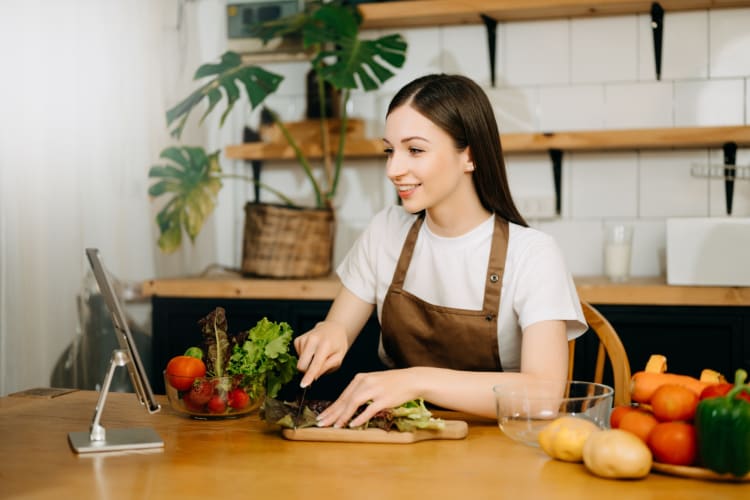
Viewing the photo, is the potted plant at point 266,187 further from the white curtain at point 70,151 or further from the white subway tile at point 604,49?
the white subway tile at point 604,49

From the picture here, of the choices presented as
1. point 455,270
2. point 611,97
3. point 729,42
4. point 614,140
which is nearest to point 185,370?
point 455,270

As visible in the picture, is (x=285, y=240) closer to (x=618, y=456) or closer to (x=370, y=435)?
(x=370, y=435)

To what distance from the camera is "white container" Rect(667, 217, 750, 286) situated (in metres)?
2.75

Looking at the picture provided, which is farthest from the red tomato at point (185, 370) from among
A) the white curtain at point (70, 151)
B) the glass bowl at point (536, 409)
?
the white curtain at point (70, 151)

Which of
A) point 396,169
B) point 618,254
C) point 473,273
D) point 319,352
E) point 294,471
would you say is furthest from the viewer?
point 618,254

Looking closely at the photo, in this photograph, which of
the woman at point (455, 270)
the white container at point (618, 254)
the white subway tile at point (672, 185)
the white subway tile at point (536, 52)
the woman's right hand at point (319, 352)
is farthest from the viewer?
the white subway tile at point (536, 52)

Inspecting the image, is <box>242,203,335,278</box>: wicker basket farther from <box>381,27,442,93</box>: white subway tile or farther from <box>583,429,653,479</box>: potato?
<box>583,429,653,479</box>: potato

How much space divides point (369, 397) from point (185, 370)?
0.34 m

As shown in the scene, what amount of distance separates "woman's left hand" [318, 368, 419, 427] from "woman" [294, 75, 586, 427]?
19 centimetres

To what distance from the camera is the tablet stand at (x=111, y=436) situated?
4.50 feet

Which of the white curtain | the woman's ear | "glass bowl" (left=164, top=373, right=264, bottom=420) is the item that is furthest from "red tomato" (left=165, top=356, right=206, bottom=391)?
the white curtain

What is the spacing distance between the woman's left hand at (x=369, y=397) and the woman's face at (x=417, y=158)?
1.68 feet

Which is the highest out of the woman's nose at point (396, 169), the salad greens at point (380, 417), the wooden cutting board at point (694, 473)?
the woman's nose at point (396, 169)

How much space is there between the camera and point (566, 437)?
126 cm
